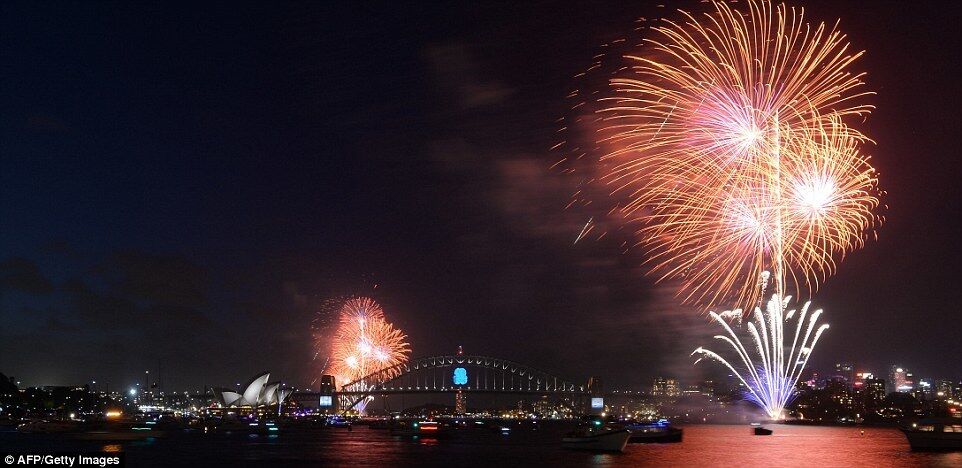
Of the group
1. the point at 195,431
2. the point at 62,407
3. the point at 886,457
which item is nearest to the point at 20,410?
the point at 62,407

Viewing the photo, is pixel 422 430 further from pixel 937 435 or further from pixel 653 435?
pixel 937 435

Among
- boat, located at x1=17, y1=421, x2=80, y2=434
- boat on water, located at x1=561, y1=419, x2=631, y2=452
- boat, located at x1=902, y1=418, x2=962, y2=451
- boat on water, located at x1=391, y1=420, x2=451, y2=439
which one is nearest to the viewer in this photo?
boat on water, located at x1=561, y1=419, x2=631, y2=452

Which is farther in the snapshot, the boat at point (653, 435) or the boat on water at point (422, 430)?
the boat on water at point (422, 430)

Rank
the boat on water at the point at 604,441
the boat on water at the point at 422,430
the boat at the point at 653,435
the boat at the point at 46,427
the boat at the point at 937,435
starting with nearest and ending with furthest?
the boat on water at the point at 604,441 < the boat at the point at 937,435 < the boat at the point at 653,435 < the boat at the point at 46,427 < the boat on water at the point at 422,430

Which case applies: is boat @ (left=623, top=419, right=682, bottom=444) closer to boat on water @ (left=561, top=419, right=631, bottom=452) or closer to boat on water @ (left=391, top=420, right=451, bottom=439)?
boat on water @ (left=561, top=419, right=631, bottom=452)

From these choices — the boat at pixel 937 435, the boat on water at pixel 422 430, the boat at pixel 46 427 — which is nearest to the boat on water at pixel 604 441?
the boat at pixel 937 435

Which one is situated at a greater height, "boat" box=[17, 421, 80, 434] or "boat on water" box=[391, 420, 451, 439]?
"boat" box=[17, 421, 80, 434]

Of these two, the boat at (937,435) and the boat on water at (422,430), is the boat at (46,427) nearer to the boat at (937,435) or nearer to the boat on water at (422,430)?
the boat on water at (422,430)

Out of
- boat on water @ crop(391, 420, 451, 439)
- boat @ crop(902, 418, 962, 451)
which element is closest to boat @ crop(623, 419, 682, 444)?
boat on water @ crop(391, 420, 451, 439)

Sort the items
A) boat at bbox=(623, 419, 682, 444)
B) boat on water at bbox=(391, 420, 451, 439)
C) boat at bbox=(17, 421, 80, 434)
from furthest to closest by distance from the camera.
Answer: boat on water at bbox=(391, 420, 451, 439) < boat at bbox=(17, 421, 80, 434) < boat at bbox=(623, 419, 682, 444)

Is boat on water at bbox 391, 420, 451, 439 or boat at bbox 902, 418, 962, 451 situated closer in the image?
boat at bbox 902, 418, 962, 451
